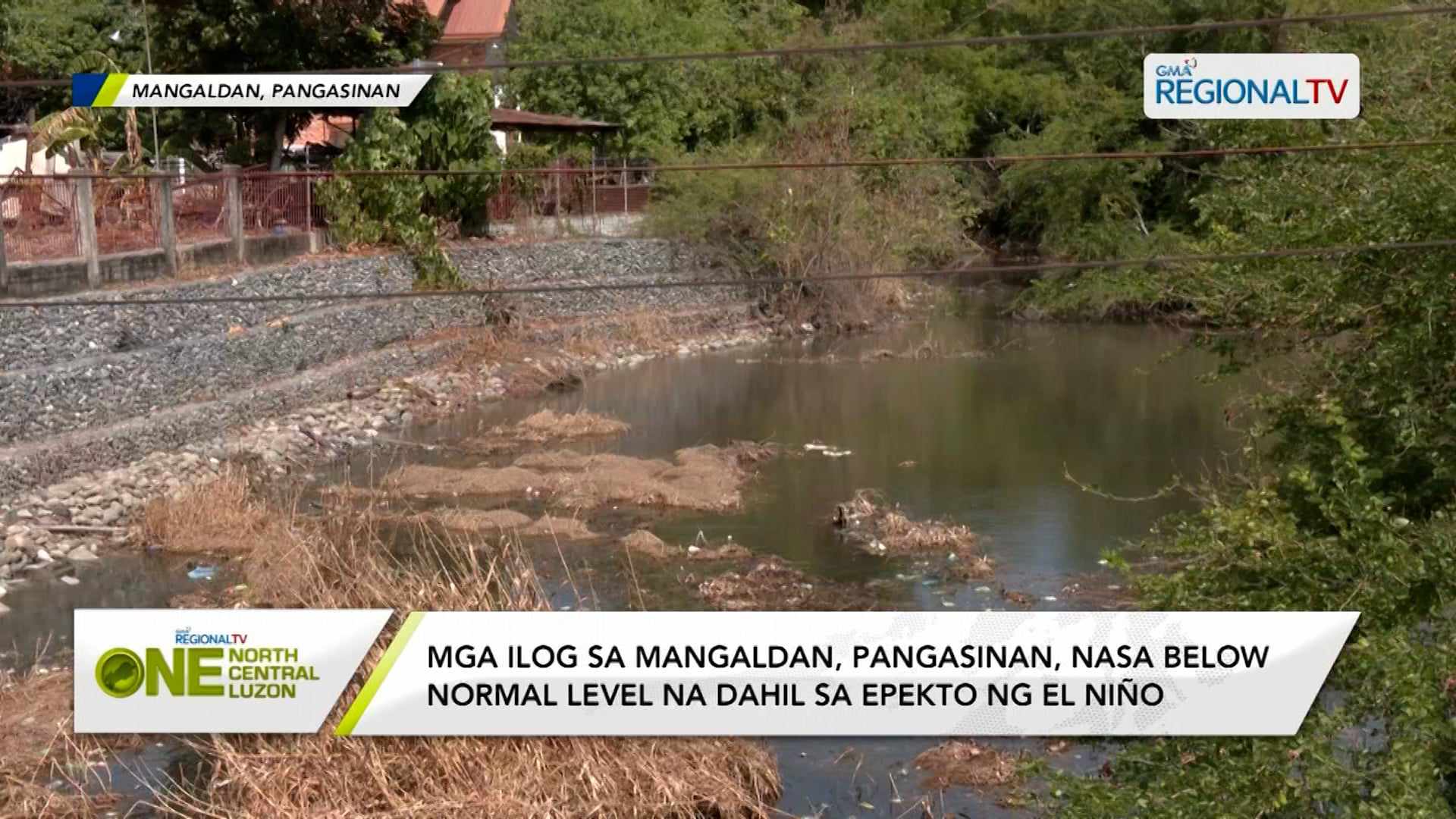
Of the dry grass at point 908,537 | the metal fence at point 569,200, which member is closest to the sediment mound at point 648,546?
the dry grass at point 908,537

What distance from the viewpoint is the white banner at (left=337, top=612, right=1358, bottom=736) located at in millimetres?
7648

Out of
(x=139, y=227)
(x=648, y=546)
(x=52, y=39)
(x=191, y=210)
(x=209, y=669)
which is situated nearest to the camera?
(x=209, y=669)

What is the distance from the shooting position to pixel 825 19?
46.6 metres

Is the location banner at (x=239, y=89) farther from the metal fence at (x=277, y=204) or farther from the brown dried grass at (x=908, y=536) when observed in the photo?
the metal fence at (x=277, y=204)

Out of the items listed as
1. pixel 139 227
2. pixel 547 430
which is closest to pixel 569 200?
pixel 547 430

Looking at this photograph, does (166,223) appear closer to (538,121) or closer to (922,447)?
(922,447)

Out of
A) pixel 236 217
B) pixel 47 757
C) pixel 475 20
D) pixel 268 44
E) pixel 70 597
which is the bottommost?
pixel 70 597

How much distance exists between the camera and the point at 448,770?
346 inches

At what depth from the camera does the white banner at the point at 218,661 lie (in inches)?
331

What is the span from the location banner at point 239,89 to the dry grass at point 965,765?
5.25 meters

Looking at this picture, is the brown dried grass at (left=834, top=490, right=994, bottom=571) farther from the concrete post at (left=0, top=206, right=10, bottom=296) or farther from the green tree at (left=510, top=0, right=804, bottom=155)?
the green tree at (left=510, top=0, right=804, bottom=155)

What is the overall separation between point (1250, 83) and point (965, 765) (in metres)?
4.47

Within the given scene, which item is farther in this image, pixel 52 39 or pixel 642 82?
pixel 642 82

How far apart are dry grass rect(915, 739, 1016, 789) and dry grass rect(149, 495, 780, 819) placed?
1.64 m
